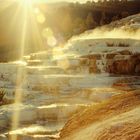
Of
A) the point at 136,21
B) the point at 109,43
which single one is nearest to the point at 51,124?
the point at 109,43

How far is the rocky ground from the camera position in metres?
6.43

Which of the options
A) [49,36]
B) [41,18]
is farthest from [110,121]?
[41,18]

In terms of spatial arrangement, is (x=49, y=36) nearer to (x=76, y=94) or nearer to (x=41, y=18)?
(x=41, y=18)

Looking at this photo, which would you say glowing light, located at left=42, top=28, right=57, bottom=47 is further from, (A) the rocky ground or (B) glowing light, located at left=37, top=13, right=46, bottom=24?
(A) the rocky ground

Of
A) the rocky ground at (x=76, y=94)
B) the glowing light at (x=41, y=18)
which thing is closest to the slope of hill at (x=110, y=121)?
the rocky ground at (x=76, y=94)

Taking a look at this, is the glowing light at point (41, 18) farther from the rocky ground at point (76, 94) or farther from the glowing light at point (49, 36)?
the rocky ground at point (76, 94)

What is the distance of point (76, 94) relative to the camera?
47.4ft

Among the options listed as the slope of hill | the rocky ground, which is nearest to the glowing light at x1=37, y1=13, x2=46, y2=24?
the rocky ground

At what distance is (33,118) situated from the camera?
11.7 meters

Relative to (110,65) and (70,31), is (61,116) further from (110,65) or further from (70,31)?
(70,31)

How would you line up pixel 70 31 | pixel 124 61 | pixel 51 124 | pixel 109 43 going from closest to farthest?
pixel 51 124
pixel 124 61
pixel 109 43
pixel 70 31

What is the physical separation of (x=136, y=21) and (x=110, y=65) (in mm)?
10536

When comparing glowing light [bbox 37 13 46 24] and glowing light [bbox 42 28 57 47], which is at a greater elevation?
glowing light [bbox 37 13 46 24]

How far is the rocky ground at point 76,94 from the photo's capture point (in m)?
6.43
